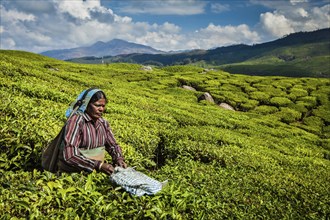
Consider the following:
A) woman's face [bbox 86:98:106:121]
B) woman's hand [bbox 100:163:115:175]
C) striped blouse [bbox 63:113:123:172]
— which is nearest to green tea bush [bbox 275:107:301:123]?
striped blouse [bbox 63:113:123:172]

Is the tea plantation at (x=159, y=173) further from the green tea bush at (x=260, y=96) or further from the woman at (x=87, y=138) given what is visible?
the green tea bush at (x=260, y=96)

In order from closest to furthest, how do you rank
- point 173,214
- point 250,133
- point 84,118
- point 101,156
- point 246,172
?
point 173,214 < point 84,118 < point 101,156 < point 246,172 < point 250,133

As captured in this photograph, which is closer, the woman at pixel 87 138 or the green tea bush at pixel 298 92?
Answer: the woman at pixel 87 138

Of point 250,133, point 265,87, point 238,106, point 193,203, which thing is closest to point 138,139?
point 193,203

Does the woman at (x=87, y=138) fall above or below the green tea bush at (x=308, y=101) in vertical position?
above

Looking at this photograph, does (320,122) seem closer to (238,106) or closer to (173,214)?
(238,106)

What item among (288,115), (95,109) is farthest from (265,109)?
(95,109)

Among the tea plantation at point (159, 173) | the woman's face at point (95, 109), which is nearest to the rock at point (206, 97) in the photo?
the tea plantation at point (159, 173)

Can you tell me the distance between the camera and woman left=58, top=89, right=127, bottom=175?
6.18m

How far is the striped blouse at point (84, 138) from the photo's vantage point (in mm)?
6141

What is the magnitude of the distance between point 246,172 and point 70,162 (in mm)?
7617

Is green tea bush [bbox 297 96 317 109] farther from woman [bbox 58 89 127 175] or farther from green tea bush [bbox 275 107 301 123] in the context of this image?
woman [bbox 58 89 127 175]

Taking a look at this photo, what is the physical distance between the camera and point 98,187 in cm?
578

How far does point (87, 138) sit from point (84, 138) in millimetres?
81
